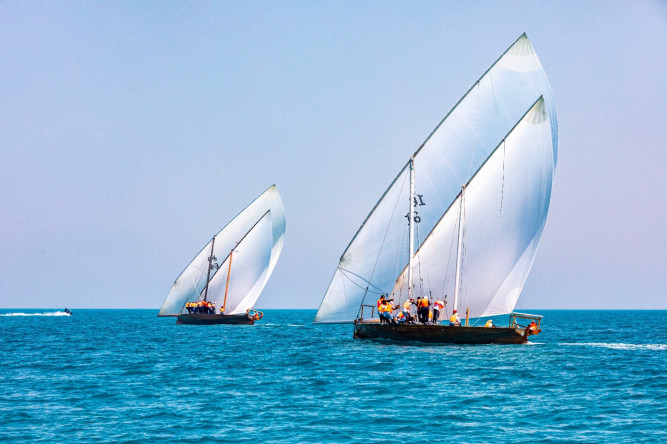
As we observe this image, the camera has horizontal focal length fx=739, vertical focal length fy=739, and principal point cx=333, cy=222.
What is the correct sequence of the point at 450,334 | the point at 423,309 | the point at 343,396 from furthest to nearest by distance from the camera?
1. the point at 423,309
2. the point at 450,334
3. the point at 343,396

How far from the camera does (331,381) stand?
1179 inches

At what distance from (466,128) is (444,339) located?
45.4ft

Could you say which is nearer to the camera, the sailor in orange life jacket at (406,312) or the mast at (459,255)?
the mast at (459,255)

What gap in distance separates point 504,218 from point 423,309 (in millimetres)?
6989

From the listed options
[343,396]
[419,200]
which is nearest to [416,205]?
[419,200]

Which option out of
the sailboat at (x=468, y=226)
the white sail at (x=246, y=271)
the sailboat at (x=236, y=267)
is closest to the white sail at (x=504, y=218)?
the sailboat at (x=468, y=226)

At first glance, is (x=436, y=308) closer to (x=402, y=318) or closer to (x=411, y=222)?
(x=402, y=318)

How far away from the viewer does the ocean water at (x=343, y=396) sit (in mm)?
20391

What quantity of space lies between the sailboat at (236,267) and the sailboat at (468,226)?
41763 mm

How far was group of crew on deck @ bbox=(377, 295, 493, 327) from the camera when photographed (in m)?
42.2

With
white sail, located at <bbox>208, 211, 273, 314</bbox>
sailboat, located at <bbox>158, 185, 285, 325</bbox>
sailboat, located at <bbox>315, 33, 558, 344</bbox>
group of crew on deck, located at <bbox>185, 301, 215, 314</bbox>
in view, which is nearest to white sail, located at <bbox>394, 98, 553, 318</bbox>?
sailboat, located at <bbox>315, 33, 558, 344</bbox>

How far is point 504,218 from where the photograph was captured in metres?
42.4

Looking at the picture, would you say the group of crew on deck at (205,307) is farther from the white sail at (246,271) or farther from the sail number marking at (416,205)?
the sail number marking at (416,205)

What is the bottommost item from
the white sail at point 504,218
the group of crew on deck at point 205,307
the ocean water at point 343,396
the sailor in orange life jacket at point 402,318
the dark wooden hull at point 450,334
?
the ocean water at point 343,396
